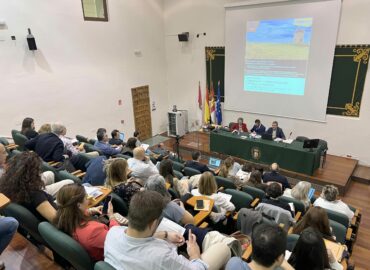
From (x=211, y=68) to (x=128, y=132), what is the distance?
11.5ft

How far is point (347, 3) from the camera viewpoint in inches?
258

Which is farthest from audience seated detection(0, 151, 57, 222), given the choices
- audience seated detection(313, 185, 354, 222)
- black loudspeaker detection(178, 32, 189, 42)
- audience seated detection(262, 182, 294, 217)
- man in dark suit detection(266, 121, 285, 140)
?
black loudspeaker detection(178, 32, 189, 42)

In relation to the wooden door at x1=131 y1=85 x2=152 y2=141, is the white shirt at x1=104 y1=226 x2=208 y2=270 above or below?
above

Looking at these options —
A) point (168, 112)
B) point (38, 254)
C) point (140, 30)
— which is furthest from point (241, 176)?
point (140, 30)

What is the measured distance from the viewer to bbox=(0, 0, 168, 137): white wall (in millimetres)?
6133

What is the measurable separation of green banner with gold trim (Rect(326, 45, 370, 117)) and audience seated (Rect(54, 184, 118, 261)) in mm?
7060

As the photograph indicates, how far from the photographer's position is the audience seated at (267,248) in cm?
155

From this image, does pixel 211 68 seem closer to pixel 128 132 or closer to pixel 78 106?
pixel 128 132

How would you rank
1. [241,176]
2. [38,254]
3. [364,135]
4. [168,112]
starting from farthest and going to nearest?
[168,112]
[364,135]
[241,176]
[38,254]

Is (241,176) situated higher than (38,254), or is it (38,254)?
(38,254)

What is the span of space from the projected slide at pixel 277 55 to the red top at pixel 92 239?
7.04 m

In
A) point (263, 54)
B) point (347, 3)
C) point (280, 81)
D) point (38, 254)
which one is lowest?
point (38, 254)

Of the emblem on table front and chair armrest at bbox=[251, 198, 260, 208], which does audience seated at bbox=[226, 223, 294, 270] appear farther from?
the emblem on table front

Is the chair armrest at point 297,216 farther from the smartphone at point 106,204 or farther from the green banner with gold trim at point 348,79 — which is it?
the green banner with gold trim at point 348,79
